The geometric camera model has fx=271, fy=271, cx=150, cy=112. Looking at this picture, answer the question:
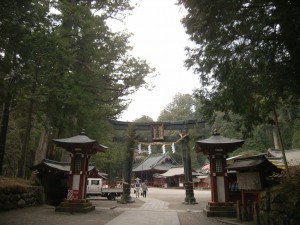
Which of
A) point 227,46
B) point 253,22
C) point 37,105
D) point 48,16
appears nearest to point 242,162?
point 227,46

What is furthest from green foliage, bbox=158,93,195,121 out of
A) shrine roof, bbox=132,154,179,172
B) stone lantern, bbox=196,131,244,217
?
stone lantern, bbox=196,131,244,217

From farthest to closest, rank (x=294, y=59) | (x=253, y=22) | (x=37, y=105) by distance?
(x=37, y=105), (x=253, y=22), (x=294, y=59)

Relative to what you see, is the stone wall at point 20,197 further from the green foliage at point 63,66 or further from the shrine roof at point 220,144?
the shrine roof at point 220,144

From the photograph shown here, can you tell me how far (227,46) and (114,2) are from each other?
15.1 meters

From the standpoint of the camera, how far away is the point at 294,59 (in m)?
7.54

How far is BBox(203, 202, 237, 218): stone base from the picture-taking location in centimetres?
1366

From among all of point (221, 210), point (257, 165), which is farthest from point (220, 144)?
point (257, 165)

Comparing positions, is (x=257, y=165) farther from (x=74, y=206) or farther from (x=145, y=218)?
(x=74, y=206)

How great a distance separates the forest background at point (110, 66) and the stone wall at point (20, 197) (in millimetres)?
2046

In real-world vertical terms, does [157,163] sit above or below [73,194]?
above

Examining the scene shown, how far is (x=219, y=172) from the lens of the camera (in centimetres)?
1502

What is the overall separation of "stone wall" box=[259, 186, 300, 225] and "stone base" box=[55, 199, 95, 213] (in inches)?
349

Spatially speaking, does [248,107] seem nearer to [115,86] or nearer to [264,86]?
[264,86]

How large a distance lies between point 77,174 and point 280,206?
1065 cm
